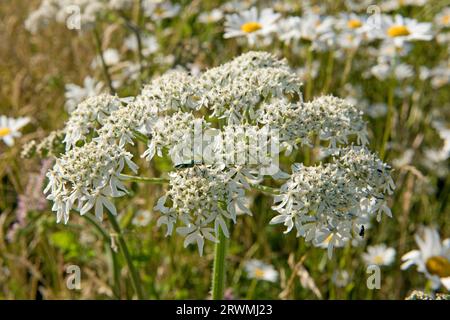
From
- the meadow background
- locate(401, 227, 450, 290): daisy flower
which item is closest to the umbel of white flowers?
A: the meadow background

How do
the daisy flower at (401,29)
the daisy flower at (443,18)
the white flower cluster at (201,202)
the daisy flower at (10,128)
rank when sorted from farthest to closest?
the daisy flower at (443,18), the daisy flower at (401,29), the daisy flower at (10,128), the white flower cluster at (201,202)

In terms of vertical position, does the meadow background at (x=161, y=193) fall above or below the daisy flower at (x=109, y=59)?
below

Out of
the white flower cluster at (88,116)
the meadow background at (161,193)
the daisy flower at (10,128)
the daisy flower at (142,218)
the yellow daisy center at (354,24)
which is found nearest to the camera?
the white flower cluster at (88,116)

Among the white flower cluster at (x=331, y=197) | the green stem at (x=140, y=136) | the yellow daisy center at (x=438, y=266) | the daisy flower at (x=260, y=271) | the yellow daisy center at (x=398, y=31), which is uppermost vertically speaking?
the yellow daisy center at (x=398, y=31)

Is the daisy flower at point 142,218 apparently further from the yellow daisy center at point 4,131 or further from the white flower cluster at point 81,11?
the white flower cluster at point 81,11

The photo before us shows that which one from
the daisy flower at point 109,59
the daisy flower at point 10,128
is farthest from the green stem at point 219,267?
the daisy flower at point 109,59

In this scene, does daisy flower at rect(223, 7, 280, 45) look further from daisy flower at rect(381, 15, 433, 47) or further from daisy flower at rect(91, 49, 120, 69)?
daisy flower at rect(91, 49, 120, 69)

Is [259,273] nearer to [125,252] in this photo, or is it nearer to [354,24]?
[125,252]

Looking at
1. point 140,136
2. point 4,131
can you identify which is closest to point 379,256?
point 140,136
